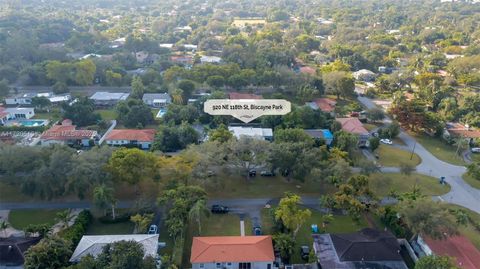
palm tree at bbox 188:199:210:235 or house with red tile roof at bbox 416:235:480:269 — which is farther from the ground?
palm tree at bbox 188:199:210:235

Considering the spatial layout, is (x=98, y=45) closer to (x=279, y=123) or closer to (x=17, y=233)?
(x=279, y=123)

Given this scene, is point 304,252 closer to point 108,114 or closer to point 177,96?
point 177,96

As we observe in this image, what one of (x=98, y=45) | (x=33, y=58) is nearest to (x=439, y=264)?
(x=33, y=58)

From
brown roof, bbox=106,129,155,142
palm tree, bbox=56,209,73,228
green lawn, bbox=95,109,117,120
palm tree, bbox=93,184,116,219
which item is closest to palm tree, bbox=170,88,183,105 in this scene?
green lawn, bbox=95,109,117,120

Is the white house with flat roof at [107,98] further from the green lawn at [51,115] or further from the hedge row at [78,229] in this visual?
the hedge row at [78,229]

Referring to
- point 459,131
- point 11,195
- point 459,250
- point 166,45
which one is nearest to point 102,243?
point 11,195

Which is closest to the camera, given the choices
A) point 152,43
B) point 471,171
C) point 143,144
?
point 471,171

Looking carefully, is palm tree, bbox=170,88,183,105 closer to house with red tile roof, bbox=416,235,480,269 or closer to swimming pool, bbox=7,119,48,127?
swimming pool, bbox=7,119,48,127
